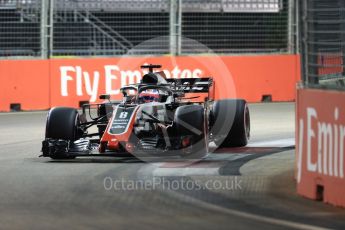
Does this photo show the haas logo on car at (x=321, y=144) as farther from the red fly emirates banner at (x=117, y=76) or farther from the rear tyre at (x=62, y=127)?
the red fly emirates banner at (x=117, y=76)

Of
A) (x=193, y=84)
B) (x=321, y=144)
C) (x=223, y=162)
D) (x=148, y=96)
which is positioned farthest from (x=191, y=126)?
(x=321, y=144)

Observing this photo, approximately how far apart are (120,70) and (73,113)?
8.78 meters

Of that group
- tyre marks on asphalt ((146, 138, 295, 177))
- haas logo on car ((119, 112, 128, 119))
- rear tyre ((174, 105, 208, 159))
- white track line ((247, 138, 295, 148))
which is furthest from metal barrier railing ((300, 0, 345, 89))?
white track line ((247, 138, 295, 148))

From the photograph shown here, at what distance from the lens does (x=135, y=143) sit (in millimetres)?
12977

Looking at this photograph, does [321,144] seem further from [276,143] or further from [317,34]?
[276,143]

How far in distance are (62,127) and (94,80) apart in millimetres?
8732

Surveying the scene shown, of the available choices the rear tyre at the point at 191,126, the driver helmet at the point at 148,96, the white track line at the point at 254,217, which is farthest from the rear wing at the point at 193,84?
the white track line at the point at 254,217

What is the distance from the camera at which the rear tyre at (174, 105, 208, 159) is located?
13.0 meters

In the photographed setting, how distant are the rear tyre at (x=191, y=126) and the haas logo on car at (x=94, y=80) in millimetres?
8968

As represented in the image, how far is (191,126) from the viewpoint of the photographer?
513 inches

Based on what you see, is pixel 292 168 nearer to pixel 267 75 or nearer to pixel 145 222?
pixel 145 222

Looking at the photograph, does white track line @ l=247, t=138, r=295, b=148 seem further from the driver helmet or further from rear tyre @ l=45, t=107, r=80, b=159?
rear tyre @ l=45, t=107, r=80, b=159

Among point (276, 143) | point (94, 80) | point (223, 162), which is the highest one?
point (94, 80)

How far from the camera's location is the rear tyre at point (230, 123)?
1451cm
